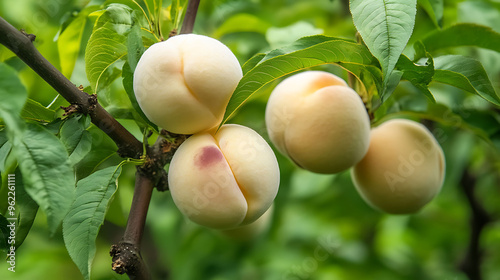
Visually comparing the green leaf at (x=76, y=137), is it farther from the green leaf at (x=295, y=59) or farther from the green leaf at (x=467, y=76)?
the green leaf at (x=467, y=76)

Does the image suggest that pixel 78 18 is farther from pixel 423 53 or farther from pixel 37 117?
pixel 423 53

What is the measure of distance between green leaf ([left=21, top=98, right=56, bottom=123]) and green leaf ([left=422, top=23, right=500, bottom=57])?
0.79 metres

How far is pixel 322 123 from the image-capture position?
0.94 metres

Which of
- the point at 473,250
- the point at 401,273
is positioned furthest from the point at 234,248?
the point at 473,250

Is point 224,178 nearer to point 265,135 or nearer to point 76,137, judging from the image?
point 76,137

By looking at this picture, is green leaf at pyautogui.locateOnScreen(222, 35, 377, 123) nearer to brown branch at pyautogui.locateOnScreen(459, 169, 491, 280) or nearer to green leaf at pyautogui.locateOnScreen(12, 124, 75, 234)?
green leaf at pyautogui.locateOnScreen(12, 124, 75, 234)

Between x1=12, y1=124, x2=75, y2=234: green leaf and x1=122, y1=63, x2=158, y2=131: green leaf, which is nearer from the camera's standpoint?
x1=12, y1=124, x2=75, y2=234: green leaf

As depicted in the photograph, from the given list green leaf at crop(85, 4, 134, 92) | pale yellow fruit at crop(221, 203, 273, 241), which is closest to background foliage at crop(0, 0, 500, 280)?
green leaf at crop(85, 4, 134, 92)

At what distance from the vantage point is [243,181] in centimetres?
79

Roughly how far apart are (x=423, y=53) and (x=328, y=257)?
108 cm

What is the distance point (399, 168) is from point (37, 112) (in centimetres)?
72

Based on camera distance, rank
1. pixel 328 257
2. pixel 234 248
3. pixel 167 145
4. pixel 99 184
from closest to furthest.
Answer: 1. pixel 99 184
2. pixel 167 145
3. pixel 234 248
4. pixel 328 257

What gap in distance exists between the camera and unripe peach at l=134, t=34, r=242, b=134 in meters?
0.79

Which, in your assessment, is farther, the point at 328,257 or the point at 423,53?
the point at 328,257
